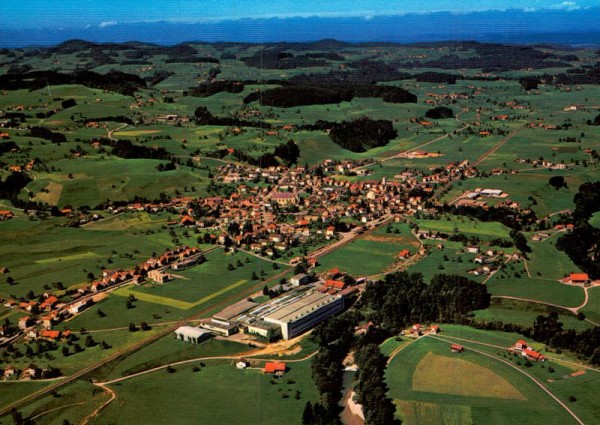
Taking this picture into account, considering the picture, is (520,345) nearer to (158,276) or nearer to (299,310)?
(299,310)

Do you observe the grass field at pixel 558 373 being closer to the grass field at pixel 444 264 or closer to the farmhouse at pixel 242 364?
the grass field at pixel 444 264

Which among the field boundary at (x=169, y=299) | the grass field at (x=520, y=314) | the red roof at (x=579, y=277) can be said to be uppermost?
the red roof at (x=579, y=277)

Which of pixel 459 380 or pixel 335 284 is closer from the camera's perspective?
pixel 459 380

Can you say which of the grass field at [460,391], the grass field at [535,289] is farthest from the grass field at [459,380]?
the grass field at [535,289]

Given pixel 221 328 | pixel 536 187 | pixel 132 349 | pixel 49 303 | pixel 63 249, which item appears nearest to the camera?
pixel 132 349

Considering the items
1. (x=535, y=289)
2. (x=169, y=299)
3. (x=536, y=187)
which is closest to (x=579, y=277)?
(x=535, y=289)

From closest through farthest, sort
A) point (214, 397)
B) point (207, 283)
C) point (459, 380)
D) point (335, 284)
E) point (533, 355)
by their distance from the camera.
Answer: point (214, 397) → point (459, 380) → point (533, 355) → point (335, 284) → point (207, 283)
